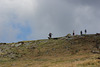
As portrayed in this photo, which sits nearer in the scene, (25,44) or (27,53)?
(27,53)

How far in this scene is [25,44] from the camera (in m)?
43.3

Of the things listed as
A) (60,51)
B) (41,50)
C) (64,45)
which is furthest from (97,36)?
(41,50)

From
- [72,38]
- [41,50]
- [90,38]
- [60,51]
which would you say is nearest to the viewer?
[60,51]

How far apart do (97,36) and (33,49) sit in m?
18.5

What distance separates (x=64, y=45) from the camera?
37562 millimetres

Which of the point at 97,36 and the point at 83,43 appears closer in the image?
the point at 83,43

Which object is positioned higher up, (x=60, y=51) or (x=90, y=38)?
(x=90, y=38)

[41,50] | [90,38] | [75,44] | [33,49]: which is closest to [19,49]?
[33,49]

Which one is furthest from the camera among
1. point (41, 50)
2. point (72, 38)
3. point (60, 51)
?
point (72, 38)

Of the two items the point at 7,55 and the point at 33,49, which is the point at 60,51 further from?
the point at 7,55

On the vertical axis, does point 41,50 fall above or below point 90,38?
below

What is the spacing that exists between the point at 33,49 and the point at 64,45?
8480 millimetres

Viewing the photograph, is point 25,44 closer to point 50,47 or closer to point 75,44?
point 50,47

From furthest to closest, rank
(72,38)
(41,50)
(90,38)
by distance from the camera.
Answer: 1. (72,38)
2. (90,38)
3. (41,50)
